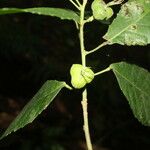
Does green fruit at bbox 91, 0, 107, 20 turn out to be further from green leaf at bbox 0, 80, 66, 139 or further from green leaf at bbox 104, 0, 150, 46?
green leaf at bbox 0, 80, 66, 139

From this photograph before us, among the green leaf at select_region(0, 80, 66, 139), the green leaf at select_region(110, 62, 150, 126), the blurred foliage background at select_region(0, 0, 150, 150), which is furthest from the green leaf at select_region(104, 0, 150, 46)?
the blurred foliage background at select_region(0, 0, 150, 150)

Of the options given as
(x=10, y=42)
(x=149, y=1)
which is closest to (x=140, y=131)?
(x=10, y=42)

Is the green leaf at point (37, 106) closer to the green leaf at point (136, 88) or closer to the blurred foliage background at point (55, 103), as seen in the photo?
the green leaf at point (136, 88)

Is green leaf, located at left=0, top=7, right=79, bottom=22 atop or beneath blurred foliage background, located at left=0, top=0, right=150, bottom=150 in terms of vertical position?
atop

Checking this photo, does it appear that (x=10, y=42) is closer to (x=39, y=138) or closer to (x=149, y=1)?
(x=39, y=138)

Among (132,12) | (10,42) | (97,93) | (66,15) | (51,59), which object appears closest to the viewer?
(66,15)

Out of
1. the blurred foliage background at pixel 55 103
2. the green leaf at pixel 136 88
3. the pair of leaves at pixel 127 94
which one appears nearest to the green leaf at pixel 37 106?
the pair of leaves at pixel 127 94
